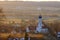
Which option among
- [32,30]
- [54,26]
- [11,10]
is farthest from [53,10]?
[11,10]

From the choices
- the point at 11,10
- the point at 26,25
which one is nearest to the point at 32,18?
the point at 26,25

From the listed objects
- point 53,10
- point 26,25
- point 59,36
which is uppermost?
point 53,10

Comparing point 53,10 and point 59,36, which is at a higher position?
point 53,10

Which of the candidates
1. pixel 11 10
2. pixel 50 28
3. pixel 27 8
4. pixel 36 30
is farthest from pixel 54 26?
pixel 11 10

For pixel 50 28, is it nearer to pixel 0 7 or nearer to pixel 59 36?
pixel 59 36

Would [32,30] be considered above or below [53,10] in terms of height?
below

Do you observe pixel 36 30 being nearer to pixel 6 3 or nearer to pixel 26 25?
pixel 26 25

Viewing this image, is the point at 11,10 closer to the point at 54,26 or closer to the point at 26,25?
the point at 26,25
